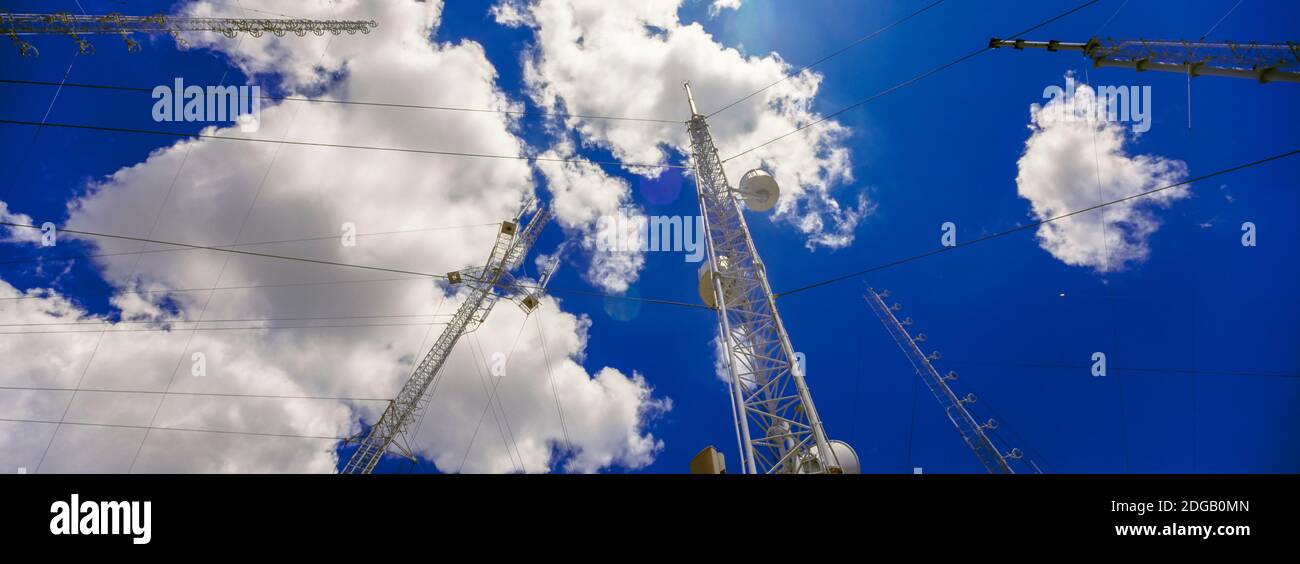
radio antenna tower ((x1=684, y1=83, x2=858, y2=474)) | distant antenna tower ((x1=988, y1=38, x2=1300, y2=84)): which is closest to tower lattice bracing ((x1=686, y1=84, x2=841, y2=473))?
radio antenna tower ((x1=684, y1=83, x2=858, y2=474))

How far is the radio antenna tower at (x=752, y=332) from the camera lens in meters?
15.3

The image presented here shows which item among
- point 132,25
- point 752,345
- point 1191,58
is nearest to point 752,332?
point 752,345

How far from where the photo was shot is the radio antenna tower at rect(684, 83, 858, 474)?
15.3 metres

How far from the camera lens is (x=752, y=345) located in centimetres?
1897

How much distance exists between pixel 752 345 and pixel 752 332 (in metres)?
0.46

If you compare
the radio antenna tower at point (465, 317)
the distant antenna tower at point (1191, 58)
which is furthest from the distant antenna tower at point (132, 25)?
the distant antenna tower at point (1191, 58)

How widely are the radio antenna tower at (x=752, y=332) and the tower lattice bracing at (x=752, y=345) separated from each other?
0.03 m

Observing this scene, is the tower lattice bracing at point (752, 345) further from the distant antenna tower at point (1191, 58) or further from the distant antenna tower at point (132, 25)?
the distant antenna tower at point (132, 25)

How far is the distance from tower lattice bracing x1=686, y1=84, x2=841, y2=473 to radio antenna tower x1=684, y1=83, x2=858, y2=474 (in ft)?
0.09
